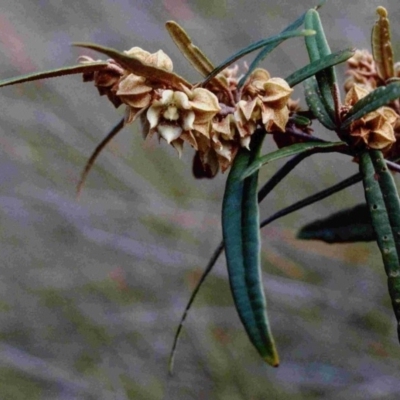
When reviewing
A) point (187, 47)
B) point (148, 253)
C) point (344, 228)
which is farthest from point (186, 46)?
point (148, 253)

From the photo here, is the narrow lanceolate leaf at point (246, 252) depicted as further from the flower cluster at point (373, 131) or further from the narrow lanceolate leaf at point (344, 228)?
the narrow lanceolate leaf at point (344, 228)

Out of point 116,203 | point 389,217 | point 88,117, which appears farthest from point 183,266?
point 389,217

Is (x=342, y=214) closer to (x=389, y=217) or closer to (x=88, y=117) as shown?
(x=389, y=217)

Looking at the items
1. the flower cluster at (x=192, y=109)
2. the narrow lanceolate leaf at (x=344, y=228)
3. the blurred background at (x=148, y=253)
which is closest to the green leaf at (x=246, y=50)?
the flower cluster at (x=192, y=109)

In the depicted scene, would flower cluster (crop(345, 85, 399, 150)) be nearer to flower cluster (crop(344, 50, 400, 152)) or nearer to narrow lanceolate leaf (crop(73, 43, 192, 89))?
flower cluster (crop(344, 50, 400, 152))

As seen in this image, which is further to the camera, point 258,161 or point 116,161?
point 116,161

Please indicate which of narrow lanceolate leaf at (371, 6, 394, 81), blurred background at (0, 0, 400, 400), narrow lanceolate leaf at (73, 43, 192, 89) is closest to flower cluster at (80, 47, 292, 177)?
narrow lanceolate leaf at (73, 43, 192, 89)

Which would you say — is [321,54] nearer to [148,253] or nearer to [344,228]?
[344,228]
